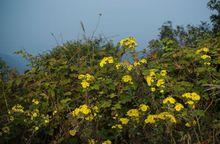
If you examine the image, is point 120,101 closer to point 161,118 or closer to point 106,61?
point 106,61

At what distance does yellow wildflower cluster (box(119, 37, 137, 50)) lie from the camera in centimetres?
407

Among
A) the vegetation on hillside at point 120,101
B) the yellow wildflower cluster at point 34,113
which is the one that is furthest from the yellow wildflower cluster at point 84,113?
the yellow wildflower cluster at point 34,113

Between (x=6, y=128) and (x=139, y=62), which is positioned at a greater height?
(x=139, y=62)

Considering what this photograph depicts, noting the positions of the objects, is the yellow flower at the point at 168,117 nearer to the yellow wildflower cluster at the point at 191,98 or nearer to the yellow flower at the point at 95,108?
the yellow wildflower cluster at the point at 191,98

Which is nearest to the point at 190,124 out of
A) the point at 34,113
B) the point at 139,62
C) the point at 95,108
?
the point at 95,108

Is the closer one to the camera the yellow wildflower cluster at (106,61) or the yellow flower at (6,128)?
the yellow flower at (6,128)

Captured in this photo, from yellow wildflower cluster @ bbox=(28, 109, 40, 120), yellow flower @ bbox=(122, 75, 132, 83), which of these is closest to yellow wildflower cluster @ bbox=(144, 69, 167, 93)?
yellow flower @ bbox=(122, 75, 132, 83)

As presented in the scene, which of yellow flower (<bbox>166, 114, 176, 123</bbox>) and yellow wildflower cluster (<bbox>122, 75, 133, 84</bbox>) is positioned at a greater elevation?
yellow wildflower cluster (<bbox>122, 75, 133, 84</bbox>)

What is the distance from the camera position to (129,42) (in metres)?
4.07

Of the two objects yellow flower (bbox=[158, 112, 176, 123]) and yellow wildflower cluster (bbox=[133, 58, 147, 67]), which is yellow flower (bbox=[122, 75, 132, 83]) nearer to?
yellow wildflower cluster (bbox=[133, 58, 147, 67])

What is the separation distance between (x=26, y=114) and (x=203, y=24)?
76.5ft

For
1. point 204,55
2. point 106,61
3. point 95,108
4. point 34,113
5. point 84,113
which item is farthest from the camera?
point 106,61

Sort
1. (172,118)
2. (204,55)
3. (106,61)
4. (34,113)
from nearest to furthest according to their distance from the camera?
1. (172,118)
2. (34,113)
3. (204,55)
4. (106,61)

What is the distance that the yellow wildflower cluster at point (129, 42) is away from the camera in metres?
4.07
